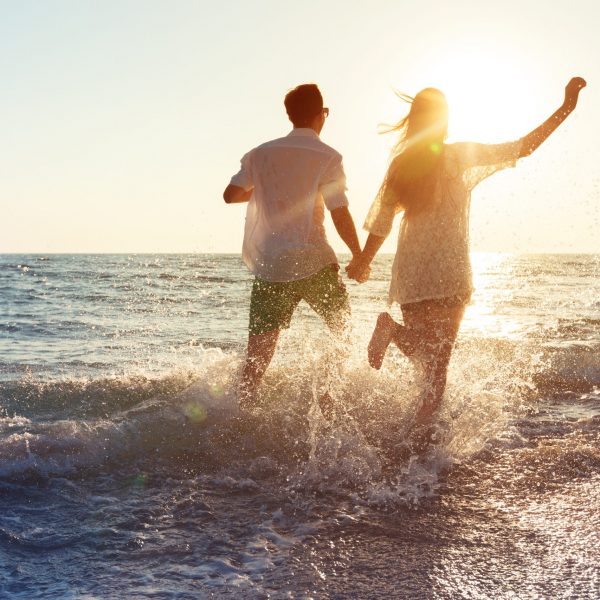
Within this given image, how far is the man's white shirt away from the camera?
4.19 m

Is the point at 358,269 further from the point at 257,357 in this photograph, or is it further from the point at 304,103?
the point at 304,103

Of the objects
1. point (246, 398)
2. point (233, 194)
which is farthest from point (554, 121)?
point (246, 398)

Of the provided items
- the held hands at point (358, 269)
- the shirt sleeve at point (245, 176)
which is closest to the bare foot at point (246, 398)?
the held hands at point (358, 269)

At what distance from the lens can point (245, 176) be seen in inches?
169

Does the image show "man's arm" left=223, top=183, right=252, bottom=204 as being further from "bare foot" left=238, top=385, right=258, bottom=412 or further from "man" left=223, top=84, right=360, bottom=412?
"bare foot" left=238, top=385, right=258, bottom=412

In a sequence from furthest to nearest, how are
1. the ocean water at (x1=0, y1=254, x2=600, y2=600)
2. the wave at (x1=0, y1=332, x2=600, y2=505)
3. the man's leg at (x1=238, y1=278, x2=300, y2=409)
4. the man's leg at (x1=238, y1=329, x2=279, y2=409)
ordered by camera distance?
the man's leg at (x1=238, y1=329, x2=279, y2=409)
the man's leg at (x1=238, y1=278, x2=300, y2=409)
the wave at (x1=0, y1=332, x2=600, y2=505)
the ocean water at (x1=0, y1=254, x2=600, y2=600)

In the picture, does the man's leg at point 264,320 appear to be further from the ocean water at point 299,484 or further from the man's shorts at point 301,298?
the ocean water at point 299,484

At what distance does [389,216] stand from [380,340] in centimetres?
81

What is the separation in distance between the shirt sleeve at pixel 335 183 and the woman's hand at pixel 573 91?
4.68 ft

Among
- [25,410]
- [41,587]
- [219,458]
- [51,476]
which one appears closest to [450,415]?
[219,458]

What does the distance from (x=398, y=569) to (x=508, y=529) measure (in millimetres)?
673

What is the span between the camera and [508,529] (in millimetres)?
3117

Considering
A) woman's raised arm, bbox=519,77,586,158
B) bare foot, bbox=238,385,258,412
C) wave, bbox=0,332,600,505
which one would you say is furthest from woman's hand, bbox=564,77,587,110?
bare foot, bbox=238,385,258,412

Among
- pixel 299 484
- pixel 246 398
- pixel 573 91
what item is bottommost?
pixel 299 484
